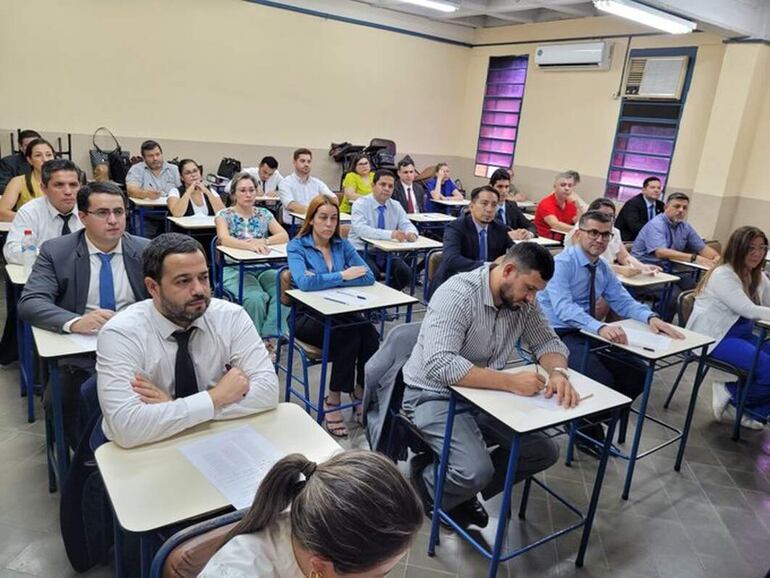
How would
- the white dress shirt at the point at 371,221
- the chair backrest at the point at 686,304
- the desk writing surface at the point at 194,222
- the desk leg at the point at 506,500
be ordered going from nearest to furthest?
the desk leg at the point at 506,500 → the chair backrest at the point at 686,304 → the desk writing surface at the point at 194,222 → the white dress shirt at the point at 371,221

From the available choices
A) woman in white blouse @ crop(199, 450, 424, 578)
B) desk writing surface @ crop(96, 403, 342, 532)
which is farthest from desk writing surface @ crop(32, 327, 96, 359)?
woman in white blouse @ crop(199, 450, 424, 578)

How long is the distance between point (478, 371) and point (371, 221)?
3105 millimetres

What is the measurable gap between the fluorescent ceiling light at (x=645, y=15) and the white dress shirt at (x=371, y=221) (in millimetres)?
2688

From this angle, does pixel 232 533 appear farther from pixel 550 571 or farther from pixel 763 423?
pixel 763 423

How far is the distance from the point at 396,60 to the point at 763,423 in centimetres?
725

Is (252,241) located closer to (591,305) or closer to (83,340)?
(83,340)

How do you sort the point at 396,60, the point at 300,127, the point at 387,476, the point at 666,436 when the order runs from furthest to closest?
1. the point at 396,60
2. the point at 300,127
3. the point at 666,436
4. the point at 387,476

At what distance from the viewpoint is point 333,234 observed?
11.2 ft

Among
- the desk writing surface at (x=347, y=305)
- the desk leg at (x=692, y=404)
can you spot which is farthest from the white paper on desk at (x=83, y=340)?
the desk leg at (x=692, y=404)

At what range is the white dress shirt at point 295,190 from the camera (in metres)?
6.14

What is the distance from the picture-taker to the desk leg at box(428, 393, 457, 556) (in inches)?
81.8

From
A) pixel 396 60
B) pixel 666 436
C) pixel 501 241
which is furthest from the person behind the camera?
pixel 396 60

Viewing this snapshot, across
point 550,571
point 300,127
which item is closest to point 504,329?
point 550,571

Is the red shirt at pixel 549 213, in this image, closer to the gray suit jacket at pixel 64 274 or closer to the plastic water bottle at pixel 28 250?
the gray suit jacket at pixel 64 274
